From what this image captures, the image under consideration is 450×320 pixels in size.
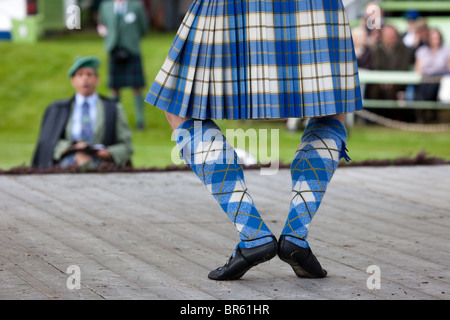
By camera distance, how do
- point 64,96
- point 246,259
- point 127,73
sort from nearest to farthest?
point 246,259
point 127,73
point 64,96

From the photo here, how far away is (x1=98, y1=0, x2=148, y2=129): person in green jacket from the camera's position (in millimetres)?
13312

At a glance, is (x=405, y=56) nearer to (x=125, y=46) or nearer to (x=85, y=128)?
(x=125, y=46)

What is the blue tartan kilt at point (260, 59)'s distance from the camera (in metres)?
3.26

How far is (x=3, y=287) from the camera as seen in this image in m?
3.17

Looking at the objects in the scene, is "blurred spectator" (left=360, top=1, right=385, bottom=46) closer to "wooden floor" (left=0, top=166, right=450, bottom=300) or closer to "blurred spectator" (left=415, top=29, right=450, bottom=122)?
"blurred spectator" (left=415, top=29, right=450, bottom=122)

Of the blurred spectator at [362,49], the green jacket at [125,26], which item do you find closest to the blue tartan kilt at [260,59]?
the green jacket at [125,26]

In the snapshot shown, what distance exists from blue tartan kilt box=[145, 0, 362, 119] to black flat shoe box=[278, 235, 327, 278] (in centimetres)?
Answer: 45

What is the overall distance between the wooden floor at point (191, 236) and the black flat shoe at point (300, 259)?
0.04m

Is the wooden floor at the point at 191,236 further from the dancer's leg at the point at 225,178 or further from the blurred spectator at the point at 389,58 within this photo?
the blurred spectator at the point at 389,58

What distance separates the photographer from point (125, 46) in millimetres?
13359

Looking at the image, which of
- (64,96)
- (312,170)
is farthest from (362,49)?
(312,170)

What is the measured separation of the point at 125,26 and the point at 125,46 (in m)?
0.47

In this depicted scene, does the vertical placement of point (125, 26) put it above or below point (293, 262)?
above
